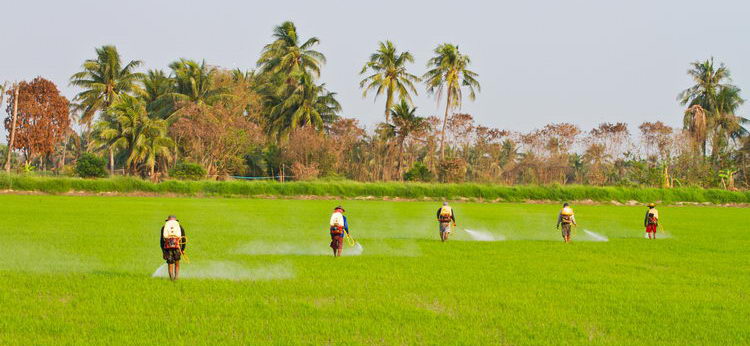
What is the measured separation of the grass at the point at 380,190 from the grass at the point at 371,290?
110 ft

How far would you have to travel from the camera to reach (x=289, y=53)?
3337 inches

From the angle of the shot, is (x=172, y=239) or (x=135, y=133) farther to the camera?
(x=135, y=133)

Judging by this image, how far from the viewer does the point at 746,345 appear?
34.3 ft

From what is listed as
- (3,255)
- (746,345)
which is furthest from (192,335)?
(3,255)

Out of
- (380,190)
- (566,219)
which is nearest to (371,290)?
(566,219)

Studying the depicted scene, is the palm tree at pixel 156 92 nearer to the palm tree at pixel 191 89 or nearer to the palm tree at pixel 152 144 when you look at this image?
the palm tree at pixel 191 89

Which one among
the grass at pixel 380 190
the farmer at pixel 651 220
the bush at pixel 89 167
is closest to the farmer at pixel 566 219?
the farmer at pixel 651 220

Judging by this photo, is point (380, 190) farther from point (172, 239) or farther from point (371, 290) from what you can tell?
point (172, 239)

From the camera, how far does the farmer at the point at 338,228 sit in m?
19.6

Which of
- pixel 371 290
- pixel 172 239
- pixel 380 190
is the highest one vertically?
pixel 380 190

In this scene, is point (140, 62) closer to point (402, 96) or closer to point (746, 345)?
A: point (402, 96)

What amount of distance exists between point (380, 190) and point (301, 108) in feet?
72.4

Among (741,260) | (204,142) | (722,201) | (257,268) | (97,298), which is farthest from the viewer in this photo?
(204,142)

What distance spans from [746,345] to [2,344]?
37.2 ft
